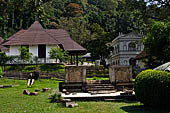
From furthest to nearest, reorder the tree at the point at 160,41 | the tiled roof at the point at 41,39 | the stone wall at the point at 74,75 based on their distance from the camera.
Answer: the tiled roof at the point at 41,39 < the tree at the point at 160,41 < the stone wall at the point at 74,75

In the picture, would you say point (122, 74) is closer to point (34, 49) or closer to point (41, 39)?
point (34, 49)

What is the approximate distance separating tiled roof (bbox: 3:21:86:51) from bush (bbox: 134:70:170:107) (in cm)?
2538

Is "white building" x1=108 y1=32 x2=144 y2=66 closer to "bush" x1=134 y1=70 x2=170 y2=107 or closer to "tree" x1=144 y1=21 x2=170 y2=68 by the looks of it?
"tree" x1=144 y1=21 x2=170 y2=68

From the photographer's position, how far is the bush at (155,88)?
10.1m

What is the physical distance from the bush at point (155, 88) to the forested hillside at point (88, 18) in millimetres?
4817

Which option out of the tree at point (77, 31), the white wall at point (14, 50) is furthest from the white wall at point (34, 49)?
the tree at point (77, 31)

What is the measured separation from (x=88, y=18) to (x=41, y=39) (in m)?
55.0

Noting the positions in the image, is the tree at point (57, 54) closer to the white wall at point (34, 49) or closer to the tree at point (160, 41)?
the white wall at point (34, 49)

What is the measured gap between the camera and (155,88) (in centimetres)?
1019

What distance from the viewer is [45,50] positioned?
35.9 m

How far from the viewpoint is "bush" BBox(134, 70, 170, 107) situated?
33.0 feet

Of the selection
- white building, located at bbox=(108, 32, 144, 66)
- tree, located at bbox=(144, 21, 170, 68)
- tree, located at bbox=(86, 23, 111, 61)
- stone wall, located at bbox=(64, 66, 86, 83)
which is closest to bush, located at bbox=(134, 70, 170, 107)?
stone wall, located at bbox=(64, 66, 86, 83)

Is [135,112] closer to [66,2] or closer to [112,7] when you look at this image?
[66,2]

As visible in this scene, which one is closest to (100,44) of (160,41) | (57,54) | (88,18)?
(57,54)
